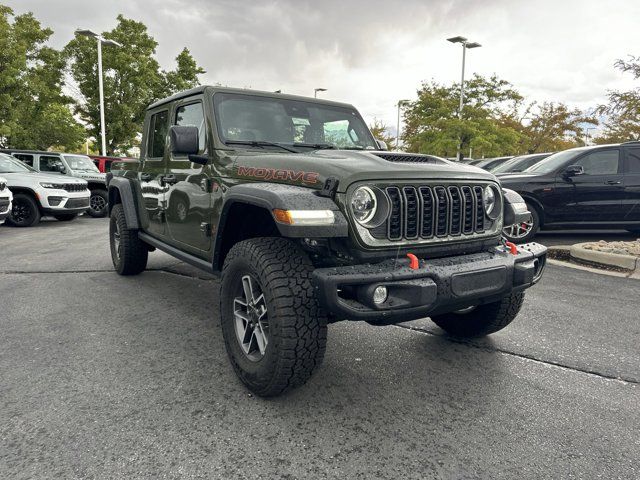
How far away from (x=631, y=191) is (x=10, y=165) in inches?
501

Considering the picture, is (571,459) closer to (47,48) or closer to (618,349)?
(618,349)

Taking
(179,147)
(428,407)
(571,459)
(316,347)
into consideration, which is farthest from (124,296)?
(571,459)

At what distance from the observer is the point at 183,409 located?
8.14ft

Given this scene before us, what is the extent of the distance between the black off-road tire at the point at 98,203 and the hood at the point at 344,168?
11.3m

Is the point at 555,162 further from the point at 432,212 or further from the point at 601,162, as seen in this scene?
the point at 432,212

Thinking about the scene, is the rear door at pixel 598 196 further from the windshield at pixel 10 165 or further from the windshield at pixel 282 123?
the windshield at pixel 10 165

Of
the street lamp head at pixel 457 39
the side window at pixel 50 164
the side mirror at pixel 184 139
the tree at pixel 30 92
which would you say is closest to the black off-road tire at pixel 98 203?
the side window at pixel 50 164

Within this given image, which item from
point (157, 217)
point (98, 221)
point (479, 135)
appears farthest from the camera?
point (479, 135)

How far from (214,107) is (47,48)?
2280 centimetres

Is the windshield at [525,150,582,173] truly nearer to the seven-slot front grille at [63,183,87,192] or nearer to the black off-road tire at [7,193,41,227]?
the seven-slot front grille at [63,183,87,192]

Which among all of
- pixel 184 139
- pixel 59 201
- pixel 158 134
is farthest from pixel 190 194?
pixel 59 201

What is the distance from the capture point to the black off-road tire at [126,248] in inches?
199

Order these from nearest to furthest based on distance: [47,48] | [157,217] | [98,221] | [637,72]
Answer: [157,217] → [637,72] → [98,221] → [47,48]

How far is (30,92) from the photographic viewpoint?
1859 centimetres
